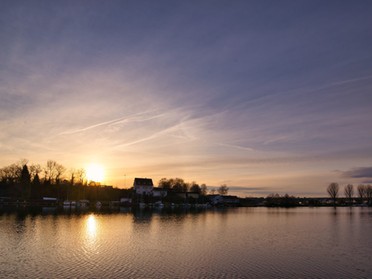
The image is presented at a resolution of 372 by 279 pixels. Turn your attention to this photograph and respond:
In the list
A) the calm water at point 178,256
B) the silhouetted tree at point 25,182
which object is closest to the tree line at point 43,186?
the silhouetted tree at point 25,182

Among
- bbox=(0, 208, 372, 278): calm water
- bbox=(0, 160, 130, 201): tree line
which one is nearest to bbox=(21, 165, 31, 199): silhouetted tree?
bbox=(0, 160, 130, 201): tree line

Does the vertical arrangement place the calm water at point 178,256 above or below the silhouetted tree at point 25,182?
below

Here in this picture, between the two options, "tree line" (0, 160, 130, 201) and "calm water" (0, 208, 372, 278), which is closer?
"calm water" (0, 208, 372, 278)

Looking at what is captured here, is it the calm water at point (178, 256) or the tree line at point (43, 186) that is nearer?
the calm water at point (178, 256)

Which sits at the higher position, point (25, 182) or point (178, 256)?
point (25, 182)

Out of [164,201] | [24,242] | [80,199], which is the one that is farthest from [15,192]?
[24,242]

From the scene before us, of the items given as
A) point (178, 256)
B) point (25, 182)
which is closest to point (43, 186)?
point (25, 182)

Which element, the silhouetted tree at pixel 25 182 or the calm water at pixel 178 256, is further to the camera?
the silhouetted tree at pixel 25 182

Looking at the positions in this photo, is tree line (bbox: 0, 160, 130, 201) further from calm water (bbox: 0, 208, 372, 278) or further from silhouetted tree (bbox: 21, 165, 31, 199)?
calm water (bbox: 0, 208, 372, 278)

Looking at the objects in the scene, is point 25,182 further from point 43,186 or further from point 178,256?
point 178,256

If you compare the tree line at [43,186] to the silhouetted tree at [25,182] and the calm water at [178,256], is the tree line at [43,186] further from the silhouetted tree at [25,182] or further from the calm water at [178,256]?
the calm water at [178,256]

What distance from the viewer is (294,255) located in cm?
3556

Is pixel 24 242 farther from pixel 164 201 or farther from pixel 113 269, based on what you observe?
pixel 164 201

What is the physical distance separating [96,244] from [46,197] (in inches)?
4674
